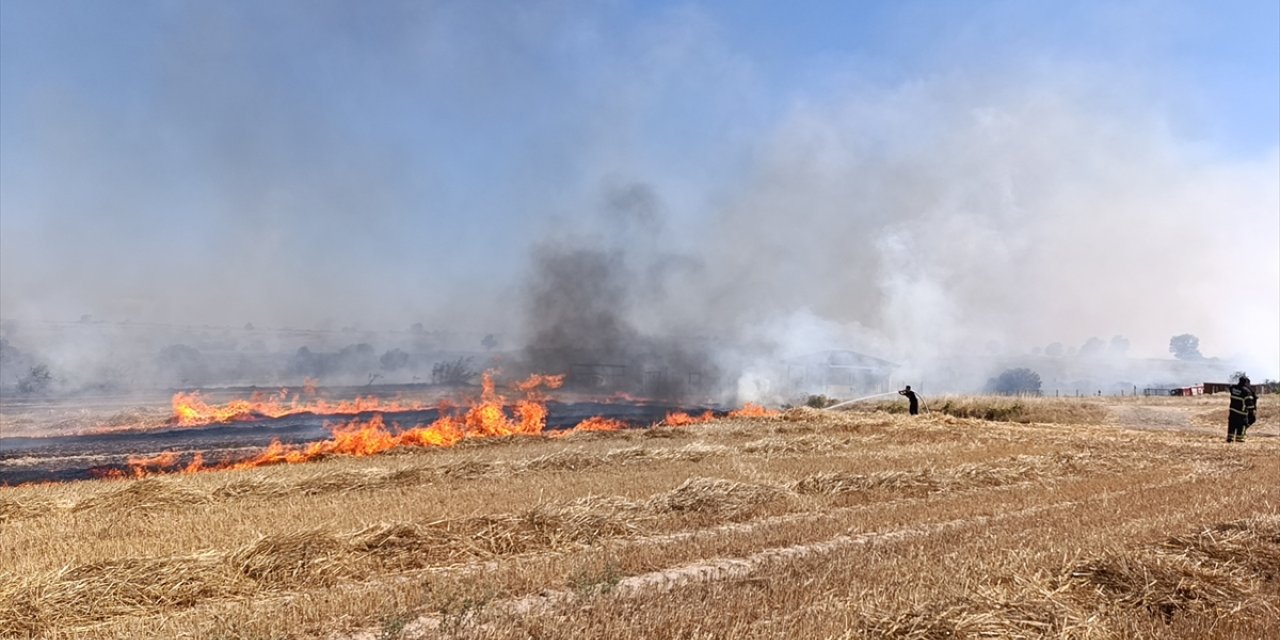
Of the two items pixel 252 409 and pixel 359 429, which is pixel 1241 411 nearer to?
pixel 359 429

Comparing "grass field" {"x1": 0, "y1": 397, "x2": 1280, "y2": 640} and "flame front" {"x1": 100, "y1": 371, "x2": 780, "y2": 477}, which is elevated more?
"grass field" {"x1": 0, "y1": 397, "x2": 1280, "y2": 640}

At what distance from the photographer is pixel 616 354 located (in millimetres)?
69375

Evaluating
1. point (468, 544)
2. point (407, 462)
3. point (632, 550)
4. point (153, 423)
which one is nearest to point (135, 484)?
point (407, 462)

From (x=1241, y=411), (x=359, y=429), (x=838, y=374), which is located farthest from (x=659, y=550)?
(x=838, y=374)

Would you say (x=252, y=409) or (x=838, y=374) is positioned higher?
(x=838, y=374)

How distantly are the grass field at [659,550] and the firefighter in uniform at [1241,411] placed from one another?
5.84 m

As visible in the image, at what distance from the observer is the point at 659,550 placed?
8883 mm

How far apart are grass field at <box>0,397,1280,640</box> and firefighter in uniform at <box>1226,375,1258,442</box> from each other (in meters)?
5.84

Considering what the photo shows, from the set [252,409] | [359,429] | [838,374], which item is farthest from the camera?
[838,374]

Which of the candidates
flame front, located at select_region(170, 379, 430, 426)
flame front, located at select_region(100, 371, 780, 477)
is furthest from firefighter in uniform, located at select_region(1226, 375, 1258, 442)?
flame front, located at select_region(170, 379, 430, 426)

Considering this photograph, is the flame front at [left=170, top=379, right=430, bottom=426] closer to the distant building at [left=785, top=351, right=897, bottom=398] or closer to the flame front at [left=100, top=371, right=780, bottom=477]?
the flame front at [left=100, top=371, right=780, bottom=477]

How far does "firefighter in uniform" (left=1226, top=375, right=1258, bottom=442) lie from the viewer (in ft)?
73.9

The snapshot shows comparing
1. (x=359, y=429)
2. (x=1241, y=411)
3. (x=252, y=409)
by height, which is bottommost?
(x=252, y=409)

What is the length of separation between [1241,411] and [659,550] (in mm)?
23019
